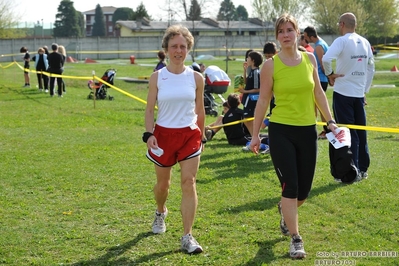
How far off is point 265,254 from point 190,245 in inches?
27.1

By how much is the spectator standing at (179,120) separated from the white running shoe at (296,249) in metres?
0.84

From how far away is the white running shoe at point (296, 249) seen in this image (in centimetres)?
559

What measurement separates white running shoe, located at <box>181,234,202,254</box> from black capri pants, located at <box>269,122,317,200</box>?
924 mm

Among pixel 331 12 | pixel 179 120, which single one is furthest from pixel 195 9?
pixel 179 120

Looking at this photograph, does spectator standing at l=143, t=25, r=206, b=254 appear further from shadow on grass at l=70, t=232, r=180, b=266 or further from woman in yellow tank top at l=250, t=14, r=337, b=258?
woman in yellow tank top at l=250, t=14, r=337, b=258

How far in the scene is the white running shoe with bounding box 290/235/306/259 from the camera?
5594mm

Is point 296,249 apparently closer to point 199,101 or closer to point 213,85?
point 199,101

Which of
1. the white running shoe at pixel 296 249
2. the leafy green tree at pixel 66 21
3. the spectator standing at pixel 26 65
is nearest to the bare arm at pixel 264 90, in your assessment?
the white running shoe at pixel 296 249

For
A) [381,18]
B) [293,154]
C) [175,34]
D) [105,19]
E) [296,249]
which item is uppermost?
[105,19]

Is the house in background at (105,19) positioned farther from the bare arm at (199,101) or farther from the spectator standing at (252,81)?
the bare arm at (199,101)

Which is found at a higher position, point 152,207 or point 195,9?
point 195,9

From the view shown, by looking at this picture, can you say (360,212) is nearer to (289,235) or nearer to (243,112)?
(289,235)

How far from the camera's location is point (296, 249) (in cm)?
562

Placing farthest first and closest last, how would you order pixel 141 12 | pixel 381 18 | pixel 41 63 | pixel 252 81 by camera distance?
pixel 141 12, pixel 381 18, pixel 41 63, pixel 252 81
